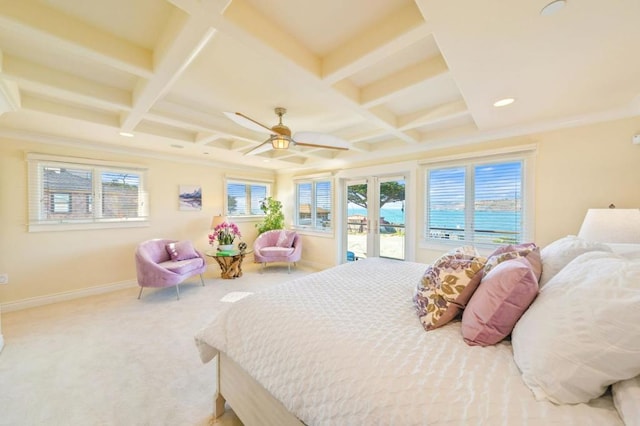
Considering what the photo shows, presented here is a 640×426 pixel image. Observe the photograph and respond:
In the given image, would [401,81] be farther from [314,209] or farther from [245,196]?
[245,196]

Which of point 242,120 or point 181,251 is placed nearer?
point 242,120

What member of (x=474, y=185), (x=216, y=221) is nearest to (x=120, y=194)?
(x=216, y=221)

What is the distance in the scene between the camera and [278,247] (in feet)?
17.0

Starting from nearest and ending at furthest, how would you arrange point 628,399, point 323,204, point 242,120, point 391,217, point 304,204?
point 628,399 < point 242,120 < point 391,217 < point 323,204 < point 304,204

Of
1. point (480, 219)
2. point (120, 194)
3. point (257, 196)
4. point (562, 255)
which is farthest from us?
point (257, 196)

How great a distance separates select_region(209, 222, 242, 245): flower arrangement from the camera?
14.9 feet

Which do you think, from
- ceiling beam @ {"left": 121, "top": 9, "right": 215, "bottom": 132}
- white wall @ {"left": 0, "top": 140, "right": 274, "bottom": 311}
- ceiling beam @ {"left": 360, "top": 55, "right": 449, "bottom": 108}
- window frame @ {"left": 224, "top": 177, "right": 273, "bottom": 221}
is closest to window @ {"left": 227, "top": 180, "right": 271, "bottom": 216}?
window frame @ {"left": 224, "top": 177, "right": 273, "bottom": 221}

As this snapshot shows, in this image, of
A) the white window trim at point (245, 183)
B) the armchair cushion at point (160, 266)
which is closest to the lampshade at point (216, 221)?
the white window trim at point (245, 183)

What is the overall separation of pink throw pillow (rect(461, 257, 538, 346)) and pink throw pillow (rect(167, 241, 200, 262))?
4.20 m

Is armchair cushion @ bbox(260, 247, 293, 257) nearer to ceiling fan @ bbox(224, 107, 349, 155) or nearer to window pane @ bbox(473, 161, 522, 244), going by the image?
ceiling fan @ bbox(224, 107, 349, 155)

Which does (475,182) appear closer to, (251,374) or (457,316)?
(457,316)

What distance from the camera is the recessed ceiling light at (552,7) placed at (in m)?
1.14

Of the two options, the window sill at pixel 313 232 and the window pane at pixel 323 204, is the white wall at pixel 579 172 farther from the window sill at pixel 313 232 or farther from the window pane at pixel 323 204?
the window sill at pixel 313 232

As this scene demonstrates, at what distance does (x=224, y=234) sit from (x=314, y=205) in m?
1.98
